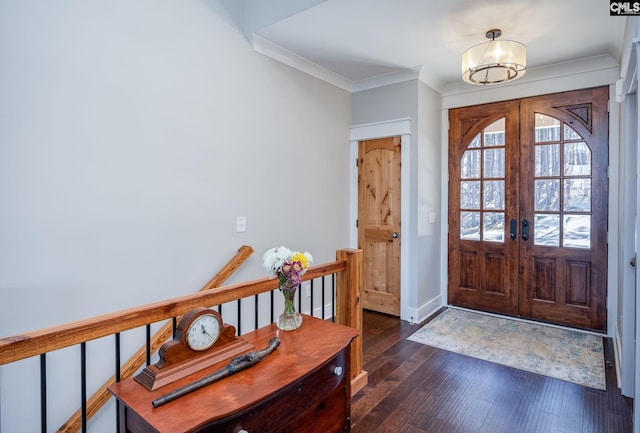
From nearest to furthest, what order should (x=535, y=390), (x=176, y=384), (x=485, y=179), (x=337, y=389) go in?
1. (x=176, y=384)
2. (x=337, y=389)
3. (x=535, y=390)
4. (x=485, y=179)

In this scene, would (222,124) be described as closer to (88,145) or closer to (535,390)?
(88,145)

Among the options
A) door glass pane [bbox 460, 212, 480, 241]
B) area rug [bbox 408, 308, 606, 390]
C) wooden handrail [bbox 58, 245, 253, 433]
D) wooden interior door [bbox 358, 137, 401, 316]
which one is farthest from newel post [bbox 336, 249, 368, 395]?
door glass pane [bbox 460, 212, 480, 241]

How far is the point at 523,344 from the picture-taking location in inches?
131

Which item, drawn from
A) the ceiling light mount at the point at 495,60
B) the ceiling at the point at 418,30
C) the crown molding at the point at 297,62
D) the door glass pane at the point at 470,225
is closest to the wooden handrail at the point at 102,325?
the ceiling at the point at 418,30

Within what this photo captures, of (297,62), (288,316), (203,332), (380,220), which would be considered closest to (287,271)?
(288,316)

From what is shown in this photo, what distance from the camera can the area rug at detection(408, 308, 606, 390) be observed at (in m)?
2.83

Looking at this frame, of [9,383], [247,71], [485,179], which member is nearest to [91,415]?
[9,383]

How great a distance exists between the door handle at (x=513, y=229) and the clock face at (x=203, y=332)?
141 inches

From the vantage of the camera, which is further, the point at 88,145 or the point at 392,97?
the point at 392,97

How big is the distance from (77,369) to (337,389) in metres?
1.57

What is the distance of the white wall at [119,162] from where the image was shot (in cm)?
189

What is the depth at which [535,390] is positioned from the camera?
8.38 ft

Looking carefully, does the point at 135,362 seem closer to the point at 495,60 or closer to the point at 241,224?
the point at 241,224

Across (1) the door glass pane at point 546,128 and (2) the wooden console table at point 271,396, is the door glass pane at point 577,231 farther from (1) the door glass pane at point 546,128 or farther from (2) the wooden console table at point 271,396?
(2) the wooden console table at point 271,396
